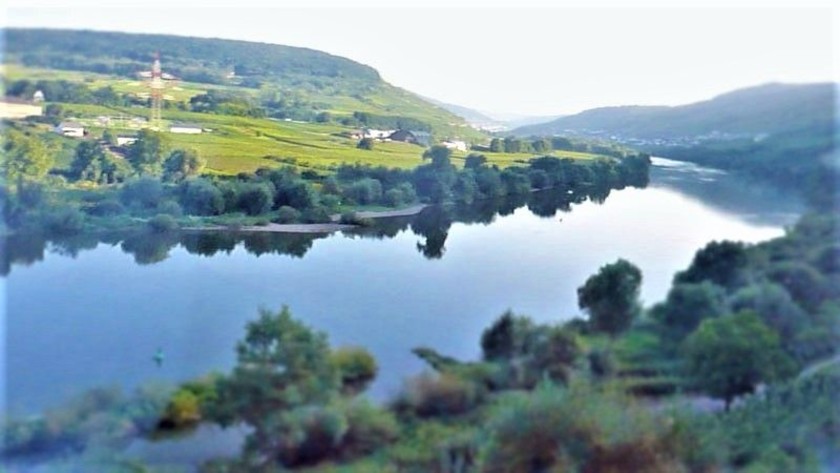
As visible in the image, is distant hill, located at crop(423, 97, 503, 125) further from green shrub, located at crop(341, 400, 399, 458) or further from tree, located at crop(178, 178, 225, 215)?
green shrub, located at crop(341, 400, 399, 458)

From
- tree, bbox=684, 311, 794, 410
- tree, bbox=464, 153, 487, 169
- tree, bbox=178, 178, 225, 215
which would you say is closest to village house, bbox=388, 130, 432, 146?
tree, bbox=464, 153, 487, 169

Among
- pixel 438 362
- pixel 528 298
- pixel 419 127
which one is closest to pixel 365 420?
pixel 438 362

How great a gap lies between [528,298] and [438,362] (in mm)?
517

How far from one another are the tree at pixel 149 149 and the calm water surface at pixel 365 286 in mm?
460

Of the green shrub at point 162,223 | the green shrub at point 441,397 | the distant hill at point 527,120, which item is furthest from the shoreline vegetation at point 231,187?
the green shrub at point 441,397

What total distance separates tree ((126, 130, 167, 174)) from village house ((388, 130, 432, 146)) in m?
1.20

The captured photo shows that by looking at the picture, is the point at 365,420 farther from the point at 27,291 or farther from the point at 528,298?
the point at 27,291

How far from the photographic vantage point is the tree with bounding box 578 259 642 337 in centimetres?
381

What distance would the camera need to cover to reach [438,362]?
3.75 metres

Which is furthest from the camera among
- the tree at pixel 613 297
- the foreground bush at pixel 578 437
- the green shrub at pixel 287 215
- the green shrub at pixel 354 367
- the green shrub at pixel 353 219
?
the green shrub at pixel 353 219

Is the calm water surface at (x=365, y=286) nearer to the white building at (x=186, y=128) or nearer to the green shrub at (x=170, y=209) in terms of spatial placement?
the green shrub at (x=170, y=209)

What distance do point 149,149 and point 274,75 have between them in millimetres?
754

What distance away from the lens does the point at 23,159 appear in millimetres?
4277

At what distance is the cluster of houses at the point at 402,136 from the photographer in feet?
14.7
